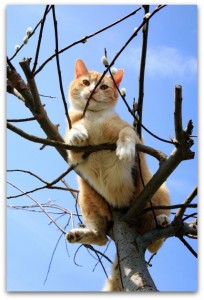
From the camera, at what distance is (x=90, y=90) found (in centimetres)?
218

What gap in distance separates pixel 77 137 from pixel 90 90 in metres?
0.44

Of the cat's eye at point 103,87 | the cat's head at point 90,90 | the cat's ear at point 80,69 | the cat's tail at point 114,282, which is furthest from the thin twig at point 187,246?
the cat's ear at point 80,69

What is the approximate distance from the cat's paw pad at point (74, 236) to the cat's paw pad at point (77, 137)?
41 cm

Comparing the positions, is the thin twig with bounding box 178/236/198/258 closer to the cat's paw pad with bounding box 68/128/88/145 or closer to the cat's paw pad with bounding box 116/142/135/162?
the cat's paw pad with bounding box 116/142/135/162

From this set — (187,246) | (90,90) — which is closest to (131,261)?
(187,246)

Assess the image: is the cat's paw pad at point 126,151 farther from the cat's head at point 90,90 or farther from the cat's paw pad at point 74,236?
the cat's head at point 90,90

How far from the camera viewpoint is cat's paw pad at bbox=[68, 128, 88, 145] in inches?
72.1

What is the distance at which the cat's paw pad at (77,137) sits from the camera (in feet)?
6.01

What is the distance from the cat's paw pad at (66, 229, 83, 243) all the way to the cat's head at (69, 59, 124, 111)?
0.70 metres

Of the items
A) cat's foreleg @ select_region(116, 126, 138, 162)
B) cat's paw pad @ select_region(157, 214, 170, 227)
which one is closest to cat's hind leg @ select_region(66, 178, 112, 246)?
cat's paw pad @ select_region(157, 214, 170, 227)

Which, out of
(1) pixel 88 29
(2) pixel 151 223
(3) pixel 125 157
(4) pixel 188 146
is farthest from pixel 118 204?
(1) pixel 88 29

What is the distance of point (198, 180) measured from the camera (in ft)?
5.20

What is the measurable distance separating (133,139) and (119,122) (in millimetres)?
269

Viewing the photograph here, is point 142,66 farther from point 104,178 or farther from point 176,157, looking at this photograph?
point 104,178
